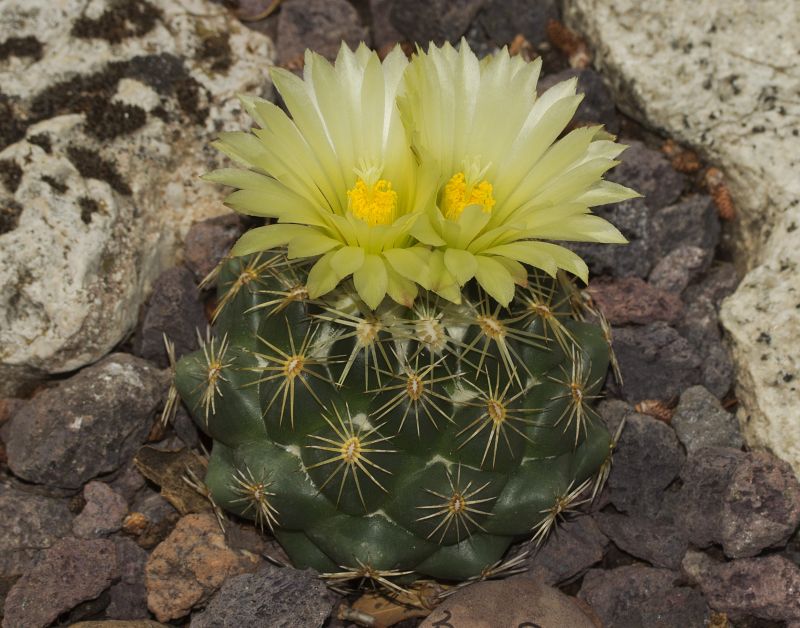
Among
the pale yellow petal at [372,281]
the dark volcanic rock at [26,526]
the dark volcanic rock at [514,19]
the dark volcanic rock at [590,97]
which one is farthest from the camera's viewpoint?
the dark volcanic rock at [514,19]

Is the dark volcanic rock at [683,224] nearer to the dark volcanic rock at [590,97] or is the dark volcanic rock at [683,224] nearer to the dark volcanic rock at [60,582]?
the dark volcanic rock at [590,97]

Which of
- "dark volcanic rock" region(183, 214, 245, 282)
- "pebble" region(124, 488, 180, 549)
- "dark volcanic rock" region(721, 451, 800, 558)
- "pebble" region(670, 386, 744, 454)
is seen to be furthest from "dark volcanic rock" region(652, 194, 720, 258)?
"pebble" region(124, 488, 180, 549)

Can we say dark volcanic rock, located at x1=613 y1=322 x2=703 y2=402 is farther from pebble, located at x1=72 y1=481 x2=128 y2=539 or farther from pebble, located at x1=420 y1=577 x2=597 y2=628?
pebble, located at x1=72 y1=481 x2=128 y2=539

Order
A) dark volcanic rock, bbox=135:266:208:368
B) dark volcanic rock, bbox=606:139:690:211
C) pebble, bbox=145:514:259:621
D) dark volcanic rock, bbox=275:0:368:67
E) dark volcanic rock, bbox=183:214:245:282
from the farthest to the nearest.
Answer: dark volcanic rock, bbox=275:0:368:67
dark volcanic rock, bbox=606:139:690:211
dark volcanic rock, bbox=183:214:245:282
dark volcanic rock, bbox=135:266:208:368
pebble, bbox=145:514:259:621

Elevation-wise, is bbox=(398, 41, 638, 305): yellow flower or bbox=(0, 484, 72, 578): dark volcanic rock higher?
bbox=(398, 41, 638, 305): yellow flower

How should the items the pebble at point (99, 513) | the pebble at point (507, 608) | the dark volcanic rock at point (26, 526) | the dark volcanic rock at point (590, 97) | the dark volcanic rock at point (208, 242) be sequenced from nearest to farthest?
the pebble at point (507, 608) < the dark volcanic rock at point (26, 526) < the pebble at point (99, 513) < the dark volcanic rock at point (208, 242) < the dark volcanic rock at point (590, 97)

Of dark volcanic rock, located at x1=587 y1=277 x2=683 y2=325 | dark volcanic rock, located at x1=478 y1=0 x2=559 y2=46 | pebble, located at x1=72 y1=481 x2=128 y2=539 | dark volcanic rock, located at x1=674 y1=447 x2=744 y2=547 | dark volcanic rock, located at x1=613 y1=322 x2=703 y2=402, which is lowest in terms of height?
pebble, located at x1=72 y1=481 x2=128 y2=539

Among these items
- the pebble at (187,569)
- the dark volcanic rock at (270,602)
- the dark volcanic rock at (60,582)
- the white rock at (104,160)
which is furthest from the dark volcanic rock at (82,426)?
the dark volcanic rock at (270,602)

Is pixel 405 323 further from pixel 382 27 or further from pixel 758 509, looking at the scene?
pixel 382 27
